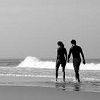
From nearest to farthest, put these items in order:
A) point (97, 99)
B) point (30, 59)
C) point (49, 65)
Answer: point (97, 99)
point (49, 65)
point (30, 59)

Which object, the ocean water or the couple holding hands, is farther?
the couple holding hands

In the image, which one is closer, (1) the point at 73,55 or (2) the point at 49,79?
(1) the point at 73,55

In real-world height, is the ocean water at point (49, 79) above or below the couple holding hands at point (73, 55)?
below

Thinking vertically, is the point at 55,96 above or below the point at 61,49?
below

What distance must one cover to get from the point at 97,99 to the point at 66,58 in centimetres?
633

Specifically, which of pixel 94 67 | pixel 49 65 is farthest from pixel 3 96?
pixel 49 65

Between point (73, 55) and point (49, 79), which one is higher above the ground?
point (73, 55)

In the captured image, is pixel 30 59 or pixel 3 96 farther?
pixel 30 59

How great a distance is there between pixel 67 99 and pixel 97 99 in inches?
30.7

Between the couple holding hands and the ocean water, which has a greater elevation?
the couple holding hands

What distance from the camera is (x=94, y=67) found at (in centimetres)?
3653

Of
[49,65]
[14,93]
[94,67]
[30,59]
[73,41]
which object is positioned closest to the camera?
[14,93]

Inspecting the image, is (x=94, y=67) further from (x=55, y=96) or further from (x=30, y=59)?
(x=55, y=96)

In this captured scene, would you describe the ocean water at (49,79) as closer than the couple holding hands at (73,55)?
Yes
